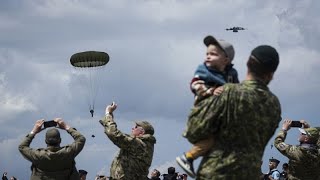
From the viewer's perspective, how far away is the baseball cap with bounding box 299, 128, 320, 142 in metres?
12.6

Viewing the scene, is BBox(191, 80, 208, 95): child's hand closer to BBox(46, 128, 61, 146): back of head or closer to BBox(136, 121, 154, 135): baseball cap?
BBox(46, 128, 61, 146): back of head

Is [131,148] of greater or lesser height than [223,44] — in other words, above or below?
below

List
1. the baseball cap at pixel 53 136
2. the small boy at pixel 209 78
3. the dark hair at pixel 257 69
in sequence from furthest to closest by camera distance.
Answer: the baseball cap at pixel 53 136, the dark hair at pixel 257 69, the small boy at pixel 209 78

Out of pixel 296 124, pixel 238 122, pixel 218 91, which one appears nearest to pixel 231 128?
pixel 238 122

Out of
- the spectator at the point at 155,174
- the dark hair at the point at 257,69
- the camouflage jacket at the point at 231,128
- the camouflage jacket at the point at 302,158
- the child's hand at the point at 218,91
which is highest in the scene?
the dark hair at the point at 257,69

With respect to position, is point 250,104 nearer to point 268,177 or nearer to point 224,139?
point 224,139

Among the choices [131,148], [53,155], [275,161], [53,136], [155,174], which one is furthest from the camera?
[155,174]

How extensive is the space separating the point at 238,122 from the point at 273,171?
39.3 ft

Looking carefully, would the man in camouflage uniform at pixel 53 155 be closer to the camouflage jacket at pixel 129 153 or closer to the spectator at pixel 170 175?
the camouflage jacket at pixel 129 153

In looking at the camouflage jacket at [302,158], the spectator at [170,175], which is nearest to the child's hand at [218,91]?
the camouflage jacket at [302,158]

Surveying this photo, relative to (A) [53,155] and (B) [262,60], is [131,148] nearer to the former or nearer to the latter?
(A) [53,155]

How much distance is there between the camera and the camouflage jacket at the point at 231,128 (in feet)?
19.5

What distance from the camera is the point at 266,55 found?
6133 mm

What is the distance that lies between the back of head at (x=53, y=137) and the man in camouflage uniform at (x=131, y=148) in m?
0.89
